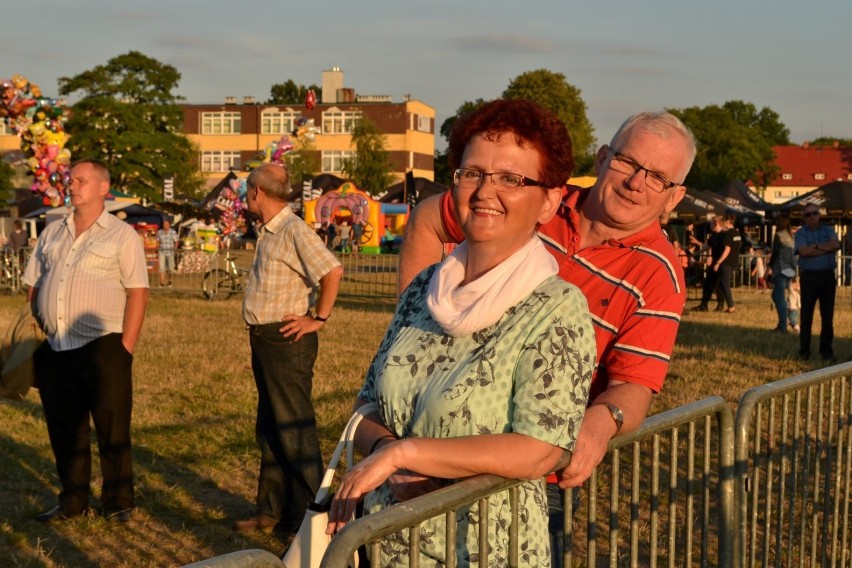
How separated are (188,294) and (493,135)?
2268 cm

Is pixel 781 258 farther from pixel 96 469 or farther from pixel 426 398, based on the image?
pixel 426 398

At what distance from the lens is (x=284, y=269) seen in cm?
695

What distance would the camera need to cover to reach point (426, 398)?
267 cm

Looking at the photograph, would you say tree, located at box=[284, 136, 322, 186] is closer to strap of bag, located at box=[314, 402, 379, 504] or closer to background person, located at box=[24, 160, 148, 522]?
background person, located at box=[24, 160, 148, 522]

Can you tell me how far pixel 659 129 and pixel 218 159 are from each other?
337ft

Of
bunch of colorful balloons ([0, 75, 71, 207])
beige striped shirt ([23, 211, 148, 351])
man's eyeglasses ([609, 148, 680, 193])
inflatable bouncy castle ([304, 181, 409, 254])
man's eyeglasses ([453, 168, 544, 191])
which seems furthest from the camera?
inflatable bouncy castle ([304, 181, 409, 254])

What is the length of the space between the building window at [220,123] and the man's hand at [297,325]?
97833mm

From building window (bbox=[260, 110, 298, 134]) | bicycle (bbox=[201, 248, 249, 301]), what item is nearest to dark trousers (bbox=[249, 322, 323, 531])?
bicycle (bbox=[201, 248, 249, 301])

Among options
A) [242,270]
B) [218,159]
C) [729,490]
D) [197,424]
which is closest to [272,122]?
[218,159]

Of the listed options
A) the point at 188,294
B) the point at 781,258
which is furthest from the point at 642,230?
the point at 188,294

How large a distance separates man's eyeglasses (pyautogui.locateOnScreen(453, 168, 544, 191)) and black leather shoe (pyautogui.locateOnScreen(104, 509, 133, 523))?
4923 mm

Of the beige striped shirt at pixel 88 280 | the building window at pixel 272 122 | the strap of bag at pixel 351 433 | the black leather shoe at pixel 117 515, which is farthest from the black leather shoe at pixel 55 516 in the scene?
the building window at pixel 272 122

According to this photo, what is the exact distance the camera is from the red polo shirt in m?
3.18

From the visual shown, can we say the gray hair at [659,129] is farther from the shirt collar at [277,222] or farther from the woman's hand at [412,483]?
the shirt collar at [277,222]
